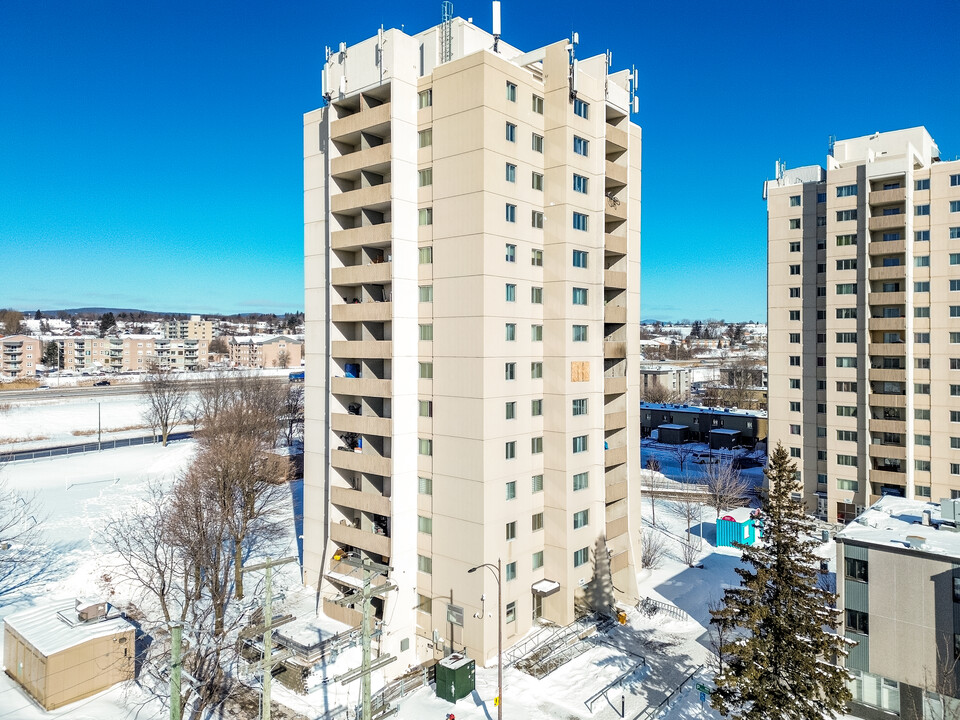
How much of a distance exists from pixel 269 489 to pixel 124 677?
29829 mm

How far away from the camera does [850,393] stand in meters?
49.7

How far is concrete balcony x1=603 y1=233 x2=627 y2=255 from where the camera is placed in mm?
33844

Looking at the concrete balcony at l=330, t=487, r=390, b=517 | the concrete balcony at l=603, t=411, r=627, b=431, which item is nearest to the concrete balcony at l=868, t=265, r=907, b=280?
the concrete balcony at l=603, t=411, r=627, b=431

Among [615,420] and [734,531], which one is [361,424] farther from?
[734,531]

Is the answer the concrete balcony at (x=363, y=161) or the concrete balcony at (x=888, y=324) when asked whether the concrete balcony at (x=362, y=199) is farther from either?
the concrete balcony at (x=888, y=324)

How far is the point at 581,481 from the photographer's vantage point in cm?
3184

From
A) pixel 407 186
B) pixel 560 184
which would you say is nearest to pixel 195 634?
pixel 407 186

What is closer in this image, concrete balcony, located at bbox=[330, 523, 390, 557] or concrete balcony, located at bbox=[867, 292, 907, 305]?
concrete balcony, located at bbox=[330, 523, 390, 557]

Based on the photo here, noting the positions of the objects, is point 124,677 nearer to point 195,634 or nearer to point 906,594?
point 195,634

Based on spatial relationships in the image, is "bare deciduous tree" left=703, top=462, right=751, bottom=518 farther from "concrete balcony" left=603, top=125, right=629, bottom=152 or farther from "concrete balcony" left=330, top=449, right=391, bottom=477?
"concrete balcony" left=330, top=449, right=391, bottom=477

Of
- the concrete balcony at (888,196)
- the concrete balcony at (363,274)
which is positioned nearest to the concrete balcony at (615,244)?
the concrete balcony at (363,274)

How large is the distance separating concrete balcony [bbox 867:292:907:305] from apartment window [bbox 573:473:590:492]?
33272 millimetres

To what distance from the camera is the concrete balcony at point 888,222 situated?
4706 centimetres

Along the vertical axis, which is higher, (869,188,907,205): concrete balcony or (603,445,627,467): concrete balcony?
(869,188,907,205): concrete balcony
